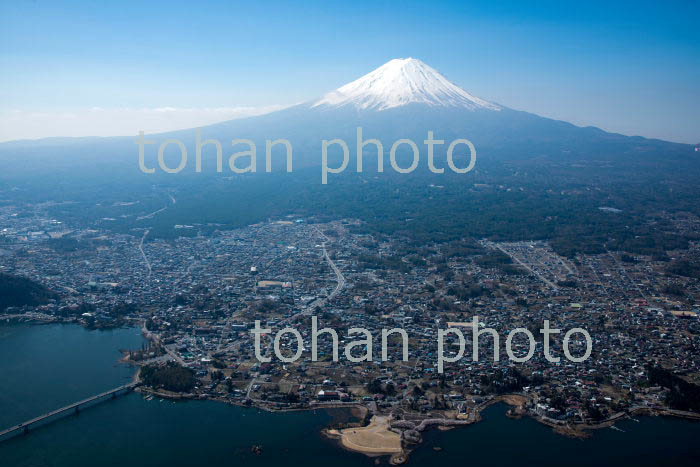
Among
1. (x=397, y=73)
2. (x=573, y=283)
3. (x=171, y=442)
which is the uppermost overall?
(x=397, y=73)

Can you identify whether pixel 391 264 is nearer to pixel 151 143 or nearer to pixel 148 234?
pixel 148 234

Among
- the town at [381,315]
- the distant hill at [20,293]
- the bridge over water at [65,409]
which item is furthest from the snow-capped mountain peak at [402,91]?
the bridge over water at [65,409]

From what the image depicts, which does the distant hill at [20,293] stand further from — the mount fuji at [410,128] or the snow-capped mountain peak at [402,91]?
the snow-capped mountain peak at [402,91]

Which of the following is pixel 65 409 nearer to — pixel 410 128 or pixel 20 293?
pixel 20 293

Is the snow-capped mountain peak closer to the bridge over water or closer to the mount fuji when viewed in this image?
the mount fuji

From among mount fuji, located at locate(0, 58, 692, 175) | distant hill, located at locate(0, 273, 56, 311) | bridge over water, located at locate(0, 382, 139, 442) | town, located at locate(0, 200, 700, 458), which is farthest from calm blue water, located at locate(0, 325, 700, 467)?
mount fuji, located at locate(0, 58, 692, 175)

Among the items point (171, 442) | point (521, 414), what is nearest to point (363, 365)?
point (521, 414)
